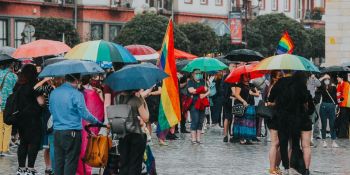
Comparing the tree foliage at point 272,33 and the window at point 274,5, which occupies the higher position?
the window at point 274,5

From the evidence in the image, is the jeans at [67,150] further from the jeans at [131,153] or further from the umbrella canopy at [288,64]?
the umbrella canopy at [288,64]

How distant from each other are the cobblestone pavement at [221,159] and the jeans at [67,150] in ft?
11.2

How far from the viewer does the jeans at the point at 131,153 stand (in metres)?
13.1

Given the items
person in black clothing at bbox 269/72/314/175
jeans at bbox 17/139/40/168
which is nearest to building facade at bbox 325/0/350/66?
person in black clothing at bbox 269/72/314/175

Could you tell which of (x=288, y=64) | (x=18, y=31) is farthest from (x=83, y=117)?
(x=18, y=31)

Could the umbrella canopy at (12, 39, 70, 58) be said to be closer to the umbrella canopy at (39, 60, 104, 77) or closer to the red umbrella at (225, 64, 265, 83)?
the umbrella canopy at (39, 60, 104, 77)

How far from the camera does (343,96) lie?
25594mm

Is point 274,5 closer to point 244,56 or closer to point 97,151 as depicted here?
point 244,56

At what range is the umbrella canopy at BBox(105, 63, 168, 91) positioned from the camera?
13.3m

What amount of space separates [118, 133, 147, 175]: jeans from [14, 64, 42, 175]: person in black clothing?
3064 millimetres

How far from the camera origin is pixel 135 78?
43.7ft

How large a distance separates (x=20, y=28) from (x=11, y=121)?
125 feet

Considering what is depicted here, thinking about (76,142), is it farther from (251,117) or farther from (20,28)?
(20,28)

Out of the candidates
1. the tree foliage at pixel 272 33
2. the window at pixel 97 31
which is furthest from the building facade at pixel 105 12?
the tree foliage at pixel 272 33
